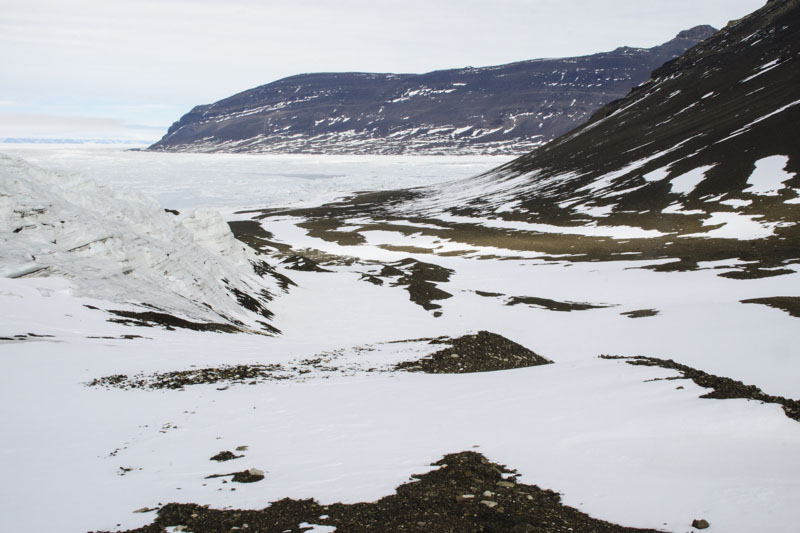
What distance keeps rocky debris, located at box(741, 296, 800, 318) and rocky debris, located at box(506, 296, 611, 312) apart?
1127 centimetres

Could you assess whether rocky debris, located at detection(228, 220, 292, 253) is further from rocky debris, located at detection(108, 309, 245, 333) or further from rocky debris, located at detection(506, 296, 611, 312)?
rocky debris, located at detection(108, 309, 245, 333)

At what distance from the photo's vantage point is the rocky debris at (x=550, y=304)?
145ft

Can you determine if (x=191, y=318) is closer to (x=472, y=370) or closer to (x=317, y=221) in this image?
(x=472, y=370)

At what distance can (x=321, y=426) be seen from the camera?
508 inches

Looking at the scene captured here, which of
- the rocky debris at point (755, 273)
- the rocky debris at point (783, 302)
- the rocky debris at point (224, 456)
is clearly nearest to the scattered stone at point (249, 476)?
the rocky debris at point (224, 456)

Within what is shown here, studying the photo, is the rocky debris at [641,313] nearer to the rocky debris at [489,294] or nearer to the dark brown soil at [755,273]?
the dark brown soil at [755,273]

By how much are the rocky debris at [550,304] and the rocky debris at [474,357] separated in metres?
19.9

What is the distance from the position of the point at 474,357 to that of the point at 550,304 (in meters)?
25.4

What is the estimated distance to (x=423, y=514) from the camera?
27.7 ft

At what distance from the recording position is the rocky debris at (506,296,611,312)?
145 ft

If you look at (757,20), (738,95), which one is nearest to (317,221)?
(738,95)

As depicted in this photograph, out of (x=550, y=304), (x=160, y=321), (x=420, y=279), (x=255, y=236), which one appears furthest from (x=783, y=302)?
(x=255, y=236)

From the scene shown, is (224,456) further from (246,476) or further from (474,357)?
(474,357)

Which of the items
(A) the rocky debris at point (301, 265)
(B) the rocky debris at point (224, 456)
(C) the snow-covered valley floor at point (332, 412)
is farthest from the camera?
(A) the rocky debris at point (301, 265)
